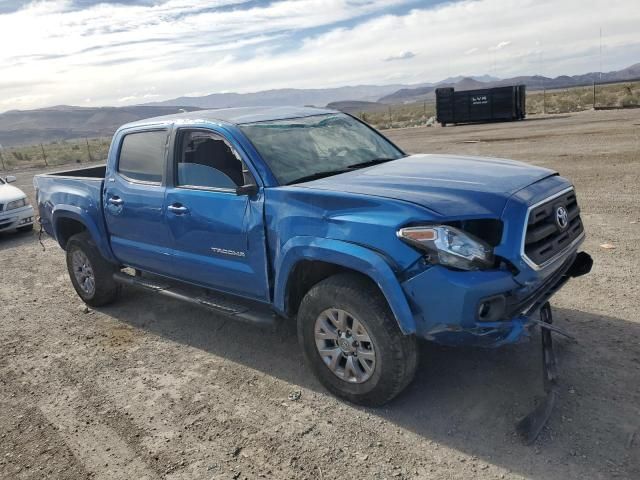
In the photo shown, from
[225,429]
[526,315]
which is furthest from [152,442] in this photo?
[526,315]

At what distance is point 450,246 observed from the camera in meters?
3.27

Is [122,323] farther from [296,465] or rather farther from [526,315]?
[526,315]

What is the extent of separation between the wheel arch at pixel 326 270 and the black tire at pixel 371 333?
107 mm

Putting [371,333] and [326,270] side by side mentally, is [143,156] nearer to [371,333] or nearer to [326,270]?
[326,270]

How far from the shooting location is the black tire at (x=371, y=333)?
3.51 meters

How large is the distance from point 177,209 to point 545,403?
121 inches

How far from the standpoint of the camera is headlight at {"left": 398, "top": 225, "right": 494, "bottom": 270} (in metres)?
3.26

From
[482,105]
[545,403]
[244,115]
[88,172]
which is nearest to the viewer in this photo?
[545,403]

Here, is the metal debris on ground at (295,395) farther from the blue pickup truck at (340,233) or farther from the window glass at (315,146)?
the window glass at (315,146)

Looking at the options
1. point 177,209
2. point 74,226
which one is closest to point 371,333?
point 177,209

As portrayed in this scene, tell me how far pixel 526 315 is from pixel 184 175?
2.88 m

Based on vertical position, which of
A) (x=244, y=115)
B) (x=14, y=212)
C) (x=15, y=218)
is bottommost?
(x=15, y=218)

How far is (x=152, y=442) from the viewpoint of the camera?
367 cm

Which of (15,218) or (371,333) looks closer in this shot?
(371,333)
